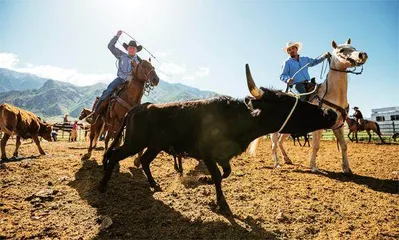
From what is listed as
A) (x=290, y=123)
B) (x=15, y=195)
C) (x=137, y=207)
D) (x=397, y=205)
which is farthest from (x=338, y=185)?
(x=15, y=195)

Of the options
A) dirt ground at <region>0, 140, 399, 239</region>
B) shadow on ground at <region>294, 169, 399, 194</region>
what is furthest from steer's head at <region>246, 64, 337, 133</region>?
shadow on ground at <region>294, 169, 399, 194</region>

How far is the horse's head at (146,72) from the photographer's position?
7.25 meters

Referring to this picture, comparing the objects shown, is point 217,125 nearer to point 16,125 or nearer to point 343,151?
point 343,151

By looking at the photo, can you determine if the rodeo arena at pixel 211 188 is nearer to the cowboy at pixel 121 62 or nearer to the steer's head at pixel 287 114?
the steer's head at pixel 287 114

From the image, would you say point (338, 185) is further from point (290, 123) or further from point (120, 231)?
point (120, 231)

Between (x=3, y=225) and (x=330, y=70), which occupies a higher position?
(x=330, y=70)

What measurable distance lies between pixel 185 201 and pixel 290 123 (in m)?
2.27

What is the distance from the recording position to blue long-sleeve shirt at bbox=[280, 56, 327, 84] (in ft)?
25.3

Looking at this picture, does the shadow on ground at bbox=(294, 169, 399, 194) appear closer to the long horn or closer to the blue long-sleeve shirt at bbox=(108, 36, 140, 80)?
the long horn

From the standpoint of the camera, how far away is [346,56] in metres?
6.40

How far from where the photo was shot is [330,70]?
6895 mm

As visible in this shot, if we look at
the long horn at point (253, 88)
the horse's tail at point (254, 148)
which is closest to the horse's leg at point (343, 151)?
the horse's tail at point (254, 148)

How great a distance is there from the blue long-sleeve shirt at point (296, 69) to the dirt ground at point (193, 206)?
9.68 ft

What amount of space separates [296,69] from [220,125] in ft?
15.3
